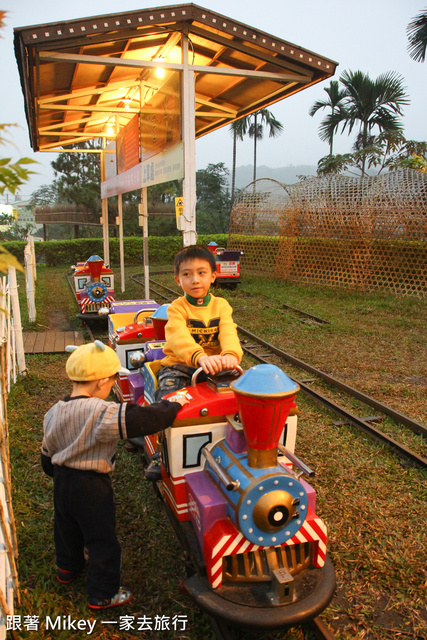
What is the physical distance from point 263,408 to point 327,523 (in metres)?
1.81

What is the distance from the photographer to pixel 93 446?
2.45 meters

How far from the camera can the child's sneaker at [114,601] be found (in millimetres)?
2586

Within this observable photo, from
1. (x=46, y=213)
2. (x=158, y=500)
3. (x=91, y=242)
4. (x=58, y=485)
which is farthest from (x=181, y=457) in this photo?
(x=46, y=213)

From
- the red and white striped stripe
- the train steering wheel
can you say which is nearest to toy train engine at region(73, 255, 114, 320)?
the train steering wheel

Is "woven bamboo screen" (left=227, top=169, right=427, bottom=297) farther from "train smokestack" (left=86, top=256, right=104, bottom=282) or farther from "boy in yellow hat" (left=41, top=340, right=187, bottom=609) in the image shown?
"boy in yellow hat" (left=41, top=340, right=187, bottom=609)

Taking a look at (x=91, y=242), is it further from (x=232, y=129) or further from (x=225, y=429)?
(x=225, y=429)

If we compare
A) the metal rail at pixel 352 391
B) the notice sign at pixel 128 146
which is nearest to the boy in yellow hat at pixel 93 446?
the metal rail at pixel 352 391

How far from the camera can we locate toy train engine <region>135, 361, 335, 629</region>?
7.09ft

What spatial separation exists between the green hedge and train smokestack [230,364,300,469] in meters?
23.1

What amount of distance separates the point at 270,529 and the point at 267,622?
0.38m

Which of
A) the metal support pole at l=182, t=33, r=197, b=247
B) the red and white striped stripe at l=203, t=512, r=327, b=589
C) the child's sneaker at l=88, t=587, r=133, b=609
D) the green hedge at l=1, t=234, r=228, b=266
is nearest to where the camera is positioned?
the red and white striped stripe at l=203, t=512, r=327, b=589

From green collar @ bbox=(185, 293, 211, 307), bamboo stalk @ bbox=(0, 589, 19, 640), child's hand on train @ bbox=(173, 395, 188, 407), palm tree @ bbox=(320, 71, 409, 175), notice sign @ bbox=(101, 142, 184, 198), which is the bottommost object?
bamboo stalk @ bbox=(0, 589, 19, 640)

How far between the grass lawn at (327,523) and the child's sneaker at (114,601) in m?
0.05

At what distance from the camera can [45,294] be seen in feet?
47.7
